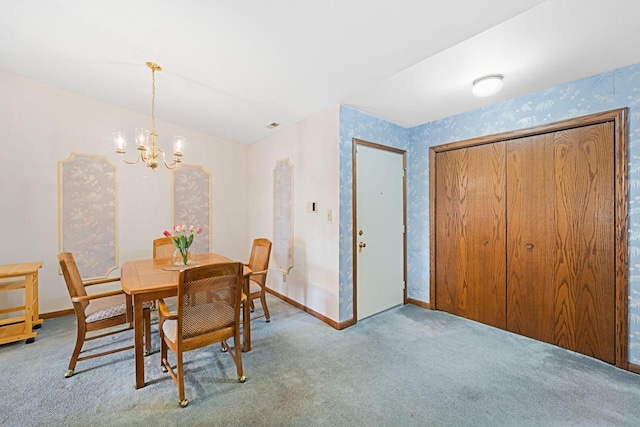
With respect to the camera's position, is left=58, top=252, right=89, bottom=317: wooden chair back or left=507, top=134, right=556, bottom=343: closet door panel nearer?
left=58, top=252, right=89, bottom=317: wooden chair back

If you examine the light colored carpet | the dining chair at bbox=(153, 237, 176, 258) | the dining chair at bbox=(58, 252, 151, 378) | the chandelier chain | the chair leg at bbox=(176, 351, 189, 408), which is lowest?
the light colored carpet

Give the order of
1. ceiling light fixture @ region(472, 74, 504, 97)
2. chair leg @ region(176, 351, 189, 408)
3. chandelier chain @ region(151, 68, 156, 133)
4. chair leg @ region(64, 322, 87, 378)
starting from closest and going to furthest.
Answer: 1. chair leg @ region(176, 351, 189, 408)
2. chair leg @ region(64, 322, 87, 378)
3. ceiling light fixture @ region(472, 74, 504, 97)
4. chandelier chain @ region(151, 68, 156, 133)

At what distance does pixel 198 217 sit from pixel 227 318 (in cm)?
276

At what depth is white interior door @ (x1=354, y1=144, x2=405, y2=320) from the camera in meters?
3.16

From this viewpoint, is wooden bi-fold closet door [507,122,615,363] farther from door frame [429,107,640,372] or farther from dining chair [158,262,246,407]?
dining chair [158,262,246,407]

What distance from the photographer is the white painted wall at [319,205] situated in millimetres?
3014

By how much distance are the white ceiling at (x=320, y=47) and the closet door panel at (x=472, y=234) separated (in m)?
0.63

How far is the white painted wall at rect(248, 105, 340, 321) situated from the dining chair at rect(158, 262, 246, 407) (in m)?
1.29

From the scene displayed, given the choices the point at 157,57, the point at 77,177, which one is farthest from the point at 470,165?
the point at 77,177

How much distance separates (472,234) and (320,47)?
2.53m

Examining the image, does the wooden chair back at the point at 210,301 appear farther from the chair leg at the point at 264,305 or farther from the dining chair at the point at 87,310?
the chair leg at the point at 264,305

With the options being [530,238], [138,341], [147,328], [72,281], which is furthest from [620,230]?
[72,281]

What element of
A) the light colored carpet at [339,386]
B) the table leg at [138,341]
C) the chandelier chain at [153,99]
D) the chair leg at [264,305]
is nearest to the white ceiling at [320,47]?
the chandelier chain at [153,99]

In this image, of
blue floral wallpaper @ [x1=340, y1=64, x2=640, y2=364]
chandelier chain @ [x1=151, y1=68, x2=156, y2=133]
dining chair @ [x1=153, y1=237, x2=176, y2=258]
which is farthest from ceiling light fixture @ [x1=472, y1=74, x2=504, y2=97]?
dining chair @ [x1=153, y1=237, x2=176, y2=258]
